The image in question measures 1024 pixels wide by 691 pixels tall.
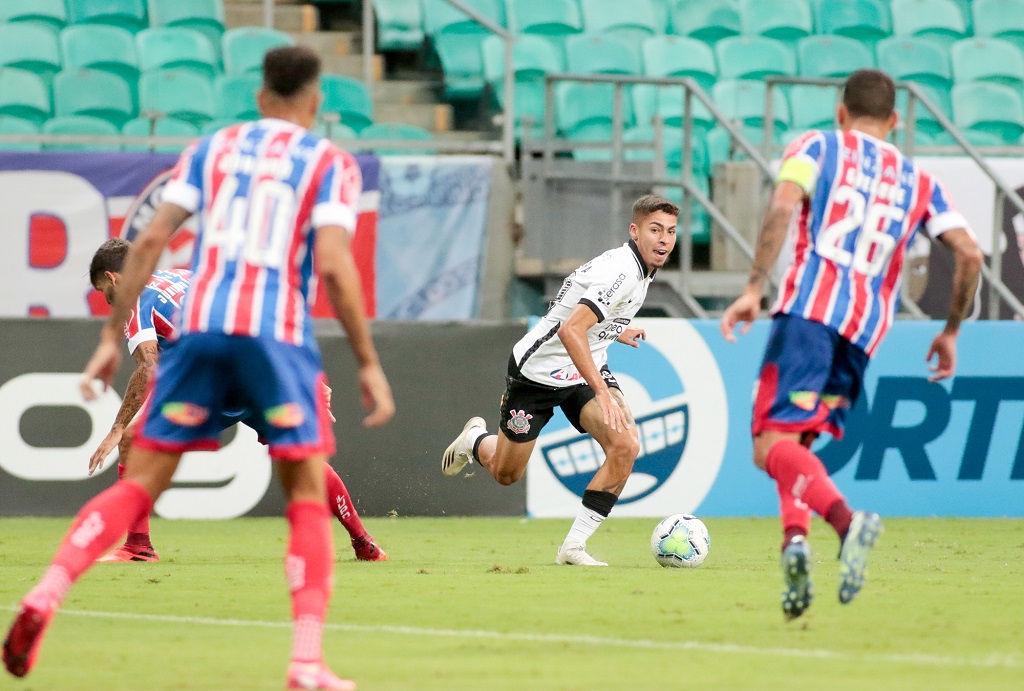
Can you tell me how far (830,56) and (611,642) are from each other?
40.7 ft

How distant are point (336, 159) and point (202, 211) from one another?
450 millimetres

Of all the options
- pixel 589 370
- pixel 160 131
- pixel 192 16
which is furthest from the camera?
pixel 192 16

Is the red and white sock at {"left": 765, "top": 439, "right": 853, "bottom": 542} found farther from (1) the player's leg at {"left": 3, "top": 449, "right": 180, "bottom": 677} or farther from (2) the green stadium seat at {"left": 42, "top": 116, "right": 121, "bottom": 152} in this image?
(2) the green stadium seat at {"left": 42, "top": 116, "right": 121, "bottom": 152}

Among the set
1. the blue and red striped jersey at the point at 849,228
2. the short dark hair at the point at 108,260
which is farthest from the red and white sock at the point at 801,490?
the short dark hair at the point at 108,260

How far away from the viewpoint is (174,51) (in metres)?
14.7

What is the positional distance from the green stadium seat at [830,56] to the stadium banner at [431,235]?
4.76 meters

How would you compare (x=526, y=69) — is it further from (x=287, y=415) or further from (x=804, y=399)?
(x=287, y=415)

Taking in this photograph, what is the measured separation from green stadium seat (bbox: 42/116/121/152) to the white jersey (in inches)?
228

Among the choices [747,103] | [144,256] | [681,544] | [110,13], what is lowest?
[681,544]

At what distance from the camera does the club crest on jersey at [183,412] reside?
4.80 metres

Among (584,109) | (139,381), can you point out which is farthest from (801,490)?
(584,109)

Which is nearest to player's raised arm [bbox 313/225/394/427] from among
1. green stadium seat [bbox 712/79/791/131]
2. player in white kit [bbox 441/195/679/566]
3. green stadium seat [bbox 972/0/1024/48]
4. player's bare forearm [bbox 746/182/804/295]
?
player's bare forearm [bbox 746/182/804/295]

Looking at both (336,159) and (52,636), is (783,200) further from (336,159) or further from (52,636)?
(52,636)

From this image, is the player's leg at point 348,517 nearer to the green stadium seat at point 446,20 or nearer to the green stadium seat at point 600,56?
the green stadium seat at point 446,20
